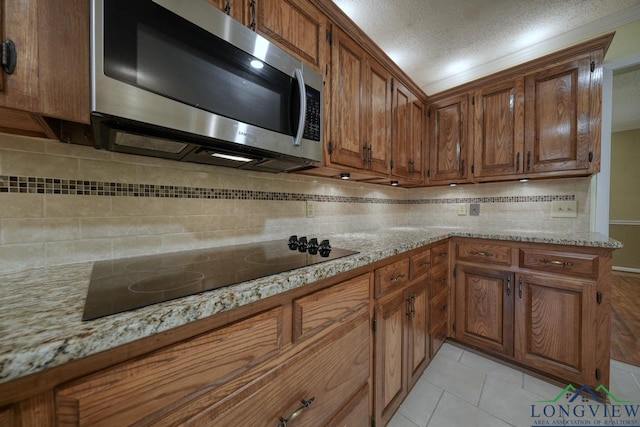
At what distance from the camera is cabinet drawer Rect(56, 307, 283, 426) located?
38 cm

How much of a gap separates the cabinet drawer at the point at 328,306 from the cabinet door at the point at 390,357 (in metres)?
0.18

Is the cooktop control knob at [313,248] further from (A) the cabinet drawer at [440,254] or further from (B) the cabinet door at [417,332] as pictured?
(A) the cabinet drawer at [440,254]

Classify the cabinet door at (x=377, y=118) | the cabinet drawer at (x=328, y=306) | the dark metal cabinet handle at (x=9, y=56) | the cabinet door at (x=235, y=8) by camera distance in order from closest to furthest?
the dark metal cabinet handle at (x=9, y=56) < the cabinet drawer at (x=328, y=306) < the cabinet door at (x=235, y=8) < the cabinet door at (x=377, y=118)

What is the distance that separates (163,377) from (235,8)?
1.20 m

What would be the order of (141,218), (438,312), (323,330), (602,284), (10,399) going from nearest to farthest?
(10,399) → (323,330) → (141,218) → (602,284) → (438,312)

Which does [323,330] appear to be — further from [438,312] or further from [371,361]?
[438,312]

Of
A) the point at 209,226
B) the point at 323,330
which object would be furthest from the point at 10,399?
the point at 209,226

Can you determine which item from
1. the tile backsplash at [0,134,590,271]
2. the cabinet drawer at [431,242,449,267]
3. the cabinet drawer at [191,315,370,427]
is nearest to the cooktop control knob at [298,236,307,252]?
the tile backsplash at [0,134,590,271]

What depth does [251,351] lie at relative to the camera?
601 millimetres

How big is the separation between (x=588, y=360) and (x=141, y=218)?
2.50 m

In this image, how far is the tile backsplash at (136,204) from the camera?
761 mm

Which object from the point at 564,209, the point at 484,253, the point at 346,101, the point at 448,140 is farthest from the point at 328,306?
the point at 564,209

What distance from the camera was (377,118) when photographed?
1660 millimetres

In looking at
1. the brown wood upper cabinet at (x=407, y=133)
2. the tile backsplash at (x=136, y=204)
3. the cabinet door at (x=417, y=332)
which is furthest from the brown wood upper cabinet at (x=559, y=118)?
the cabinet door at (x=417, y=332)
